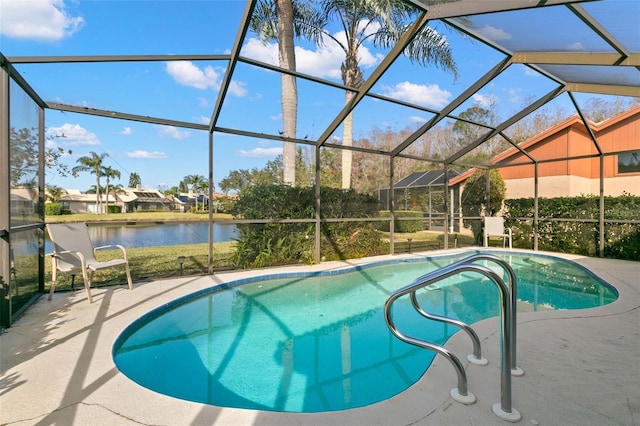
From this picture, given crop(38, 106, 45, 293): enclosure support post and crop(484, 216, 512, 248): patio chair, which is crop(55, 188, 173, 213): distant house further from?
crop(484, 216, 512, 248): patio chair

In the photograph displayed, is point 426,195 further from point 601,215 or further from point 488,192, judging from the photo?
point 601,215

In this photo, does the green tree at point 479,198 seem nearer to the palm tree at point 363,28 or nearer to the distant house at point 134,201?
the palm tree at point 363,28

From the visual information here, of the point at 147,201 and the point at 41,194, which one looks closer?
the point at 41,194

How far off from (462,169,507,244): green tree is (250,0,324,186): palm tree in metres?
6.39

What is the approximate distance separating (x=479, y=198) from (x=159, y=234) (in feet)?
32.0

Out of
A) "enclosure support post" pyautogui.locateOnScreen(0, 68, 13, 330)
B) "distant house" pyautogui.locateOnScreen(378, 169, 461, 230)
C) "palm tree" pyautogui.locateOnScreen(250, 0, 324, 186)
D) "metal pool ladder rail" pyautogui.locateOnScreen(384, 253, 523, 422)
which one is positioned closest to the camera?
"metal pool ladder rail" pyautogui.locateOnScreen(384, 253, 523, 422)

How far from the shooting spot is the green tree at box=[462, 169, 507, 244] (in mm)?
10469

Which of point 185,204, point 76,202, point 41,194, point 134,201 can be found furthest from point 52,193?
point 76,202

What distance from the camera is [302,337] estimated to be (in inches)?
150

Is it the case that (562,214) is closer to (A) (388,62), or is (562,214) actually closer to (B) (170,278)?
(A) (388,62)

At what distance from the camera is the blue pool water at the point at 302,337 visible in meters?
2.69

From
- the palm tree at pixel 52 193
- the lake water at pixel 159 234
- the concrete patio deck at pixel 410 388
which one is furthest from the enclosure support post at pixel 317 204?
the palm tree at pixel 52 193

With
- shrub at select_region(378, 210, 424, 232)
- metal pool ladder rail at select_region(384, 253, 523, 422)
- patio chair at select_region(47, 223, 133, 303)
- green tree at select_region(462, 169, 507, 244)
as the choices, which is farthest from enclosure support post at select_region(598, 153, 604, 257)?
patio chair at select_region(47, 223, 133, 303)

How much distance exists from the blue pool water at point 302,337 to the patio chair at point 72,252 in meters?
1.08
